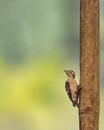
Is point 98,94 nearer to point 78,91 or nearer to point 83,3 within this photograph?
point 78,91

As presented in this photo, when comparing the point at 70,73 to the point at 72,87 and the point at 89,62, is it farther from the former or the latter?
the point at 89,62

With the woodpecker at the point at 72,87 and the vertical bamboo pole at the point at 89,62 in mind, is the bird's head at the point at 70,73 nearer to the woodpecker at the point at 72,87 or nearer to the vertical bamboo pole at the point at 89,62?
the woodpecker at the point at 72,87

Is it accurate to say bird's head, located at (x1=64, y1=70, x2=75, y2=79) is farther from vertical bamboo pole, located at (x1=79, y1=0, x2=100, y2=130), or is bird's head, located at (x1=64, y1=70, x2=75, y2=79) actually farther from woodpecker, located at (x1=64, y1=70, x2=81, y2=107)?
vertical bamboo pole, located at (x1=79, y1=0, x2=100, y2=130)

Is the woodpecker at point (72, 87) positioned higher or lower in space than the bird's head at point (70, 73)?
lower

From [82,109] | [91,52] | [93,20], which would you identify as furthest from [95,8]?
[82,109]

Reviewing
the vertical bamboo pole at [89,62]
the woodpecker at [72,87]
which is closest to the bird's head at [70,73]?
the woodpecker at [72,87]

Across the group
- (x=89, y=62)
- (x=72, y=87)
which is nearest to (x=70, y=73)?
(x=72, y=87)
